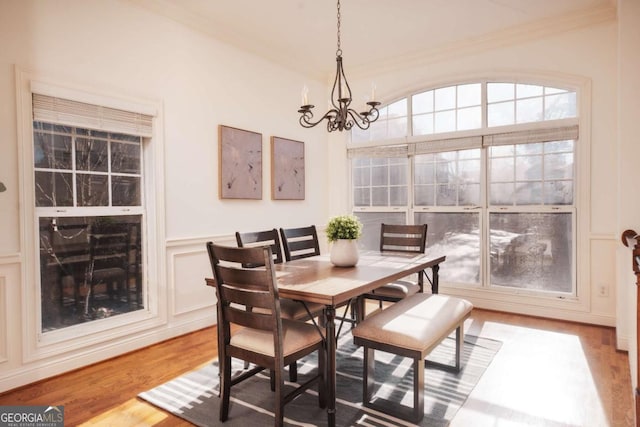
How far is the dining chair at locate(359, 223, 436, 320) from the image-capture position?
3098 mm

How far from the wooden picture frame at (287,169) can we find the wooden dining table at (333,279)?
1.58 metres

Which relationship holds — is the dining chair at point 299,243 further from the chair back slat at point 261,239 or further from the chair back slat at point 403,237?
the chair back slat at point 403,237

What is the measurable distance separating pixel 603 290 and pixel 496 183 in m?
1.39

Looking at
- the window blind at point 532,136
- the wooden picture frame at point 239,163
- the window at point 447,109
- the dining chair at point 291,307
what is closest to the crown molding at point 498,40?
the window at point 447,109

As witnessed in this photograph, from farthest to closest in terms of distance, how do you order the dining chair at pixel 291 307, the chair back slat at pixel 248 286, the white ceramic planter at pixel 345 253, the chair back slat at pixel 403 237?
the chair back slat at pixel 403 237 → the white ceramic planter at pixel 345 253 → the dining chair at pixel 291 307 → the chair back slat at pixel 248 286

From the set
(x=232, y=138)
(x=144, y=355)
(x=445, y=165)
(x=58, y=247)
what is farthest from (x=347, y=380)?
(x=445, y=165)

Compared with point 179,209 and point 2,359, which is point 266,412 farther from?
point 179,209

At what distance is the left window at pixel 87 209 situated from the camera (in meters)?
2.67

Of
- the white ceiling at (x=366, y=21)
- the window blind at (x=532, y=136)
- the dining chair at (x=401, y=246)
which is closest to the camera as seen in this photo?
the dining chair at (x=401, y=246)

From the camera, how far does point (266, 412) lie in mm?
2166

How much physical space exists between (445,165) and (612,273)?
74.4 inches

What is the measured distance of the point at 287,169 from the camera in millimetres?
4574

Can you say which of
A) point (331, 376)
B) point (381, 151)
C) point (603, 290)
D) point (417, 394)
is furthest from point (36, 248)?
point (603, 290)

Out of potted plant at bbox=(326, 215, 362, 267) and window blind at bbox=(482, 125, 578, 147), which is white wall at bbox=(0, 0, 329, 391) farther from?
window blind at bbox=(482, 125, 578, 147)
